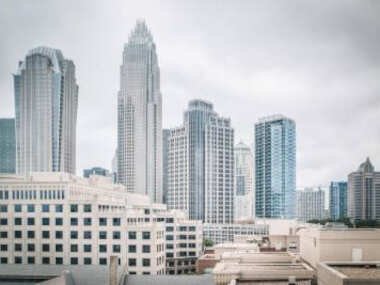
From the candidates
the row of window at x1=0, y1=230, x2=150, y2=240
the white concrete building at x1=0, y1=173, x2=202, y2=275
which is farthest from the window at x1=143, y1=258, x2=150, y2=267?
the row of window at x1=0, y1=230, x2=150, y2=240

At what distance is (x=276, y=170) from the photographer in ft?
267

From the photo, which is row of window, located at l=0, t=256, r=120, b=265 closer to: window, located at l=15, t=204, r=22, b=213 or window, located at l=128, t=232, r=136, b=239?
window, located at l=128, t=232, r=136, b=239

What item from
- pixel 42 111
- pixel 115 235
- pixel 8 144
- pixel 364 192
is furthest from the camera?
pixel 8 144

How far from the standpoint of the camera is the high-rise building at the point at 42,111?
7606 cm

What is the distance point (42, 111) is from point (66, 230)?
56747 millimetres

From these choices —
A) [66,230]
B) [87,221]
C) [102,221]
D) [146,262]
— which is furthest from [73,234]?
[146,262]

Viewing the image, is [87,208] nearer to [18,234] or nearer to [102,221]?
[102,221]

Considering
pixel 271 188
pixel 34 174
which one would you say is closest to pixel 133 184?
pixel 271 188

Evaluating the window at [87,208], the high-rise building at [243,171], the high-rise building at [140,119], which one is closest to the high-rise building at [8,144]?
the high-rise building at [140,119]

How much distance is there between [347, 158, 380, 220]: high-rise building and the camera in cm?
7094

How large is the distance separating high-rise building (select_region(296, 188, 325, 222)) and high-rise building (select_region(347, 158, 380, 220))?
30.0 metres

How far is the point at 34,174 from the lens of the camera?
26500 millimetres

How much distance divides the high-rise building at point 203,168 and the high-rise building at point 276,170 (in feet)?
46.2

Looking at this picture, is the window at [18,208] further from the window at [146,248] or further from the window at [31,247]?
the window at [146,248]
